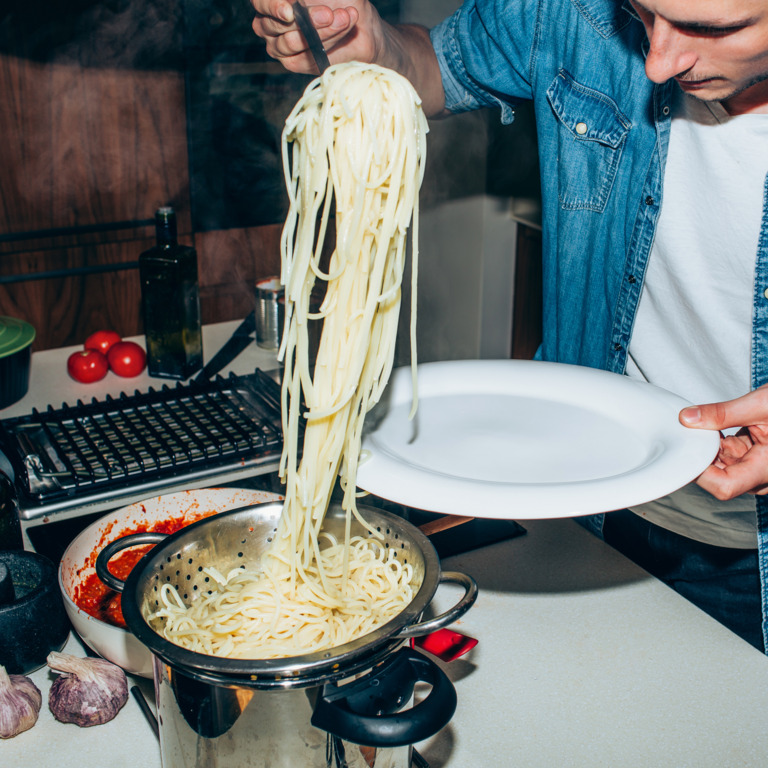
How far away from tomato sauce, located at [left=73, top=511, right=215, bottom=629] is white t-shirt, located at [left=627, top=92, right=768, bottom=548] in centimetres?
101

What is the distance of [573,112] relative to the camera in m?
1.80

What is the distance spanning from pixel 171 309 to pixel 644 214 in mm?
1281

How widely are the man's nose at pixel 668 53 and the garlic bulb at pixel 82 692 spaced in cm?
119

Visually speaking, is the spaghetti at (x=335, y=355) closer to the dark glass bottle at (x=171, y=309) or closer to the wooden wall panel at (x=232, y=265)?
the dark glass bottle at (x=171, y=309)

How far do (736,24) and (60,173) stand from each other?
9.09 ft

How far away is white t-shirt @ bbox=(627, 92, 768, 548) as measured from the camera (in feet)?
5.04

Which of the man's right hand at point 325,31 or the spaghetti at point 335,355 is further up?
the man's right hand at point 325,31

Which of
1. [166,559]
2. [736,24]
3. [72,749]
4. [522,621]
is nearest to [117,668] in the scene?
[72,749]

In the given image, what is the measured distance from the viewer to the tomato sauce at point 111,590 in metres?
1.22

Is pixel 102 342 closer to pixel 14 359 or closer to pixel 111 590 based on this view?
pixel 14 359

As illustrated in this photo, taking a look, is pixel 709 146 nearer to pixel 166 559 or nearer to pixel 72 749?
pixel 166 559

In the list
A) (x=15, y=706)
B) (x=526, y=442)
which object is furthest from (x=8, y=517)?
(x=526, y=442)

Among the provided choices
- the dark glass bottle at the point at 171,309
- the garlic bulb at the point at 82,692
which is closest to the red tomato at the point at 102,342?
the dark glass bottle at the point at 171,309

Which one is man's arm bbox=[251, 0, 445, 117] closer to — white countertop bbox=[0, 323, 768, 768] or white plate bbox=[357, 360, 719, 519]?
white plate bbox=[357, 360, 719, 519]
